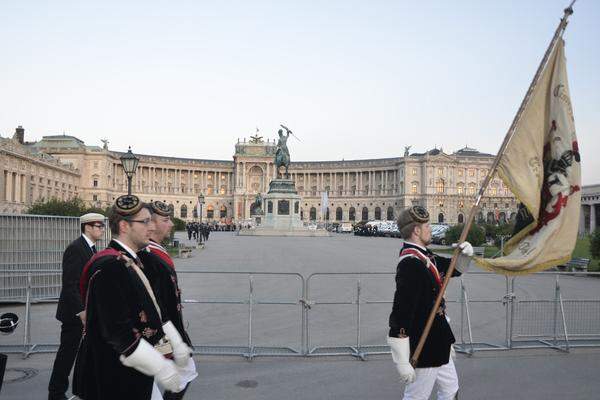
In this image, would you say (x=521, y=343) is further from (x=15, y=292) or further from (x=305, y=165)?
(x=305, y=165)

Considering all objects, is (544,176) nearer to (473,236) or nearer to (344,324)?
(344,324)

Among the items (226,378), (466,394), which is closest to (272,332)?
(226,378)

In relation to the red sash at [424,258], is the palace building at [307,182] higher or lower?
higher

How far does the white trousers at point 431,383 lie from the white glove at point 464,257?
3.12ft

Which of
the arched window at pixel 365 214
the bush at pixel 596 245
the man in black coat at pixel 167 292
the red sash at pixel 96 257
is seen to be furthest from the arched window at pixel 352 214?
the red sash at pixel 96 257

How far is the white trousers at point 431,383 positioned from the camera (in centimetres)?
430

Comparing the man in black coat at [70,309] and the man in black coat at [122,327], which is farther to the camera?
the man in black coat at [70,309]

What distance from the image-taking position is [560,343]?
339 inches

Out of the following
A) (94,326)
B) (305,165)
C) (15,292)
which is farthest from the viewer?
(305,165)

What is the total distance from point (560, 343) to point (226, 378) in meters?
5.92

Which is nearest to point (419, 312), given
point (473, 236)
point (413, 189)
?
point (473, 236)

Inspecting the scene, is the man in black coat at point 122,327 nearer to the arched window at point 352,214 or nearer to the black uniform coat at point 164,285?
the black uniform coat at point 164,285

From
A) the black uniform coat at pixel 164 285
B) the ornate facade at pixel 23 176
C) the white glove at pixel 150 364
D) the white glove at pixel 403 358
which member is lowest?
the white glove at pixel 403 358

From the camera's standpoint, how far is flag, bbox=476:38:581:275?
200 inches
